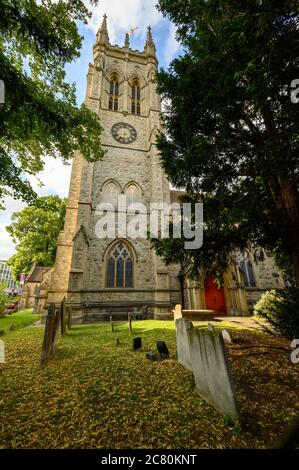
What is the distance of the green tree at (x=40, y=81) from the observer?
16.7 ft

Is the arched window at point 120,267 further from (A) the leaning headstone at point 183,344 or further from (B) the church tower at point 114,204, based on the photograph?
(A) the leaning headstone at point 183,344

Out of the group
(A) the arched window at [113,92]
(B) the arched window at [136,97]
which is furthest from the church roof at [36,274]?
(B) the arched window at [136,97]

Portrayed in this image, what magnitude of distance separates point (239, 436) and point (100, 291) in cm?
1181

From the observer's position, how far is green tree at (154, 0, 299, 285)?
388cm

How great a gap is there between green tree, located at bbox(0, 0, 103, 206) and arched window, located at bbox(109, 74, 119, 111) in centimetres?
1399

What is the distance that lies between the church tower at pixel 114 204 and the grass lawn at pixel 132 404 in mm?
7568

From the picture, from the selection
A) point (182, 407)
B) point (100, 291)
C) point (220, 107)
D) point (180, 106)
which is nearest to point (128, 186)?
point (100, 291)

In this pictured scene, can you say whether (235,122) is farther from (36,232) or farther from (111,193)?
(36,232)

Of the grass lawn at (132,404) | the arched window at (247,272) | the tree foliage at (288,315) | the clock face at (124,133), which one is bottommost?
the grass lawn at (132,404)

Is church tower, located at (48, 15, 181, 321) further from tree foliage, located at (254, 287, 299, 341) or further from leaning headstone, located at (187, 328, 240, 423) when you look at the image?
leaning headstone, located at (187, 328, 240, 423)

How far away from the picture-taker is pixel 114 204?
612 inches

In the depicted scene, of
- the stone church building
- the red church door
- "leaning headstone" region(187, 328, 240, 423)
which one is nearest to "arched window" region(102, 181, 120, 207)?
the stone church building

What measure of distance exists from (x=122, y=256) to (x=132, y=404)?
38.3 ft

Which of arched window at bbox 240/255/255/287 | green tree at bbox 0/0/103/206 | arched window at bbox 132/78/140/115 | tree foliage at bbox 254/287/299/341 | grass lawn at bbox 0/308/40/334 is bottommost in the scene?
grass lawn at bbox 0/308/40/334
